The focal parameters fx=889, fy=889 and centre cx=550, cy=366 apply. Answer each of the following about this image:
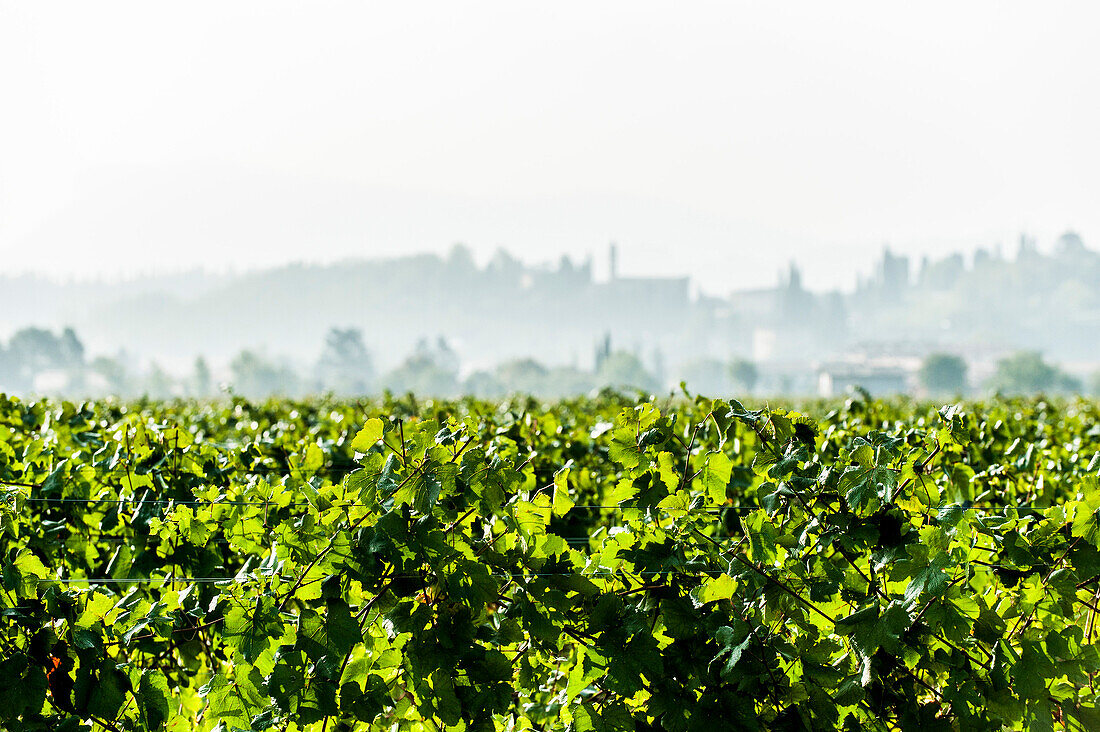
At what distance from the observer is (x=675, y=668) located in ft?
6.70

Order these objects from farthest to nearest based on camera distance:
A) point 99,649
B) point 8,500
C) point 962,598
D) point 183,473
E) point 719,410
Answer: point 183,473
point 8,500
point 719,410
point 99,649
point 962,598

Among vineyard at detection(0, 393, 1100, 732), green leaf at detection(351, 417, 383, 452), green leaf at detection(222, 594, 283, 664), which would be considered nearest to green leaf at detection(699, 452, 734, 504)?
vineyard at detection(0, 393, 1100, 732)

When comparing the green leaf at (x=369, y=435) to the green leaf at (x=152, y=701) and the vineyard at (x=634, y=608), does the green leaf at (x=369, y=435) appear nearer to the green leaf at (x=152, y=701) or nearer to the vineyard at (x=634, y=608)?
the vineyard at (x=634, y=608)

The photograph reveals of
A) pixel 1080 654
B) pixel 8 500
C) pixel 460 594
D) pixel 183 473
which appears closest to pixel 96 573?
pixel 183 473

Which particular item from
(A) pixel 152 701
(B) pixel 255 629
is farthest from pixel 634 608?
(A) pixel 152 701

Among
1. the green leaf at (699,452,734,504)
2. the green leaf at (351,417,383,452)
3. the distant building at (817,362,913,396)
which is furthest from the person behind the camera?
the distant building at (817,362,913,396)

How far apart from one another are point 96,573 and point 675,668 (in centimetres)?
226

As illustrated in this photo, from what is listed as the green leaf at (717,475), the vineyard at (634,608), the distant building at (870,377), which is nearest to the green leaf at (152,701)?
the vineyard at (634,608)

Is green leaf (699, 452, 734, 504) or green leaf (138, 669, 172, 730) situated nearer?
green leaf (138, 669, 172, 730)

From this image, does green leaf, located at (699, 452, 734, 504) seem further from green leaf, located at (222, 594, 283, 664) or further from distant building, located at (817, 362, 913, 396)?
distant building, located at (817, 362, 913, 396)

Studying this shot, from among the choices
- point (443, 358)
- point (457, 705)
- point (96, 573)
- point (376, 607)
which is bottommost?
point (443, 358)

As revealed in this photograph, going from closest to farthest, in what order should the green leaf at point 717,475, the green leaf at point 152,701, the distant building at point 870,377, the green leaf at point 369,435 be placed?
the green leaf at point 369,435
the green leaf at point 152,701
the green leaf at point 717,475
the distant building at point 870,377

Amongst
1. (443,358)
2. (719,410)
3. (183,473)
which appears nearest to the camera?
(719,410)

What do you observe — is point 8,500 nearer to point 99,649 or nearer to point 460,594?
point 99,649
